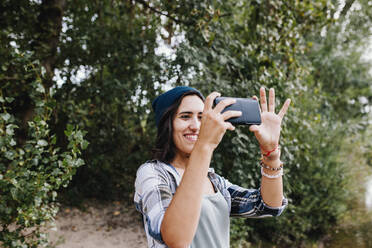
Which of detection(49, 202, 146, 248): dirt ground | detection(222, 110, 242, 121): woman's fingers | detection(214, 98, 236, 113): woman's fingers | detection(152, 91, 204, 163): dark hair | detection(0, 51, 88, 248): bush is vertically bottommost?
detection(49, 202, 146, 248): dirt ground

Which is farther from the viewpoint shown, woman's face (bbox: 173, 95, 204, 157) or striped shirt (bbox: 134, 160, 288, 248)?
woman's face (bbox: 173, 95, 204, 157)

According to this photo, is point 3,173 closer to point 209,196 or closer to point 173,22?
point 209,196

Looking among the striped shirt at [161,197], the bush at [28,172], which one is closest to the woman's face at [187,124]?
the striped shirt at [161,197]

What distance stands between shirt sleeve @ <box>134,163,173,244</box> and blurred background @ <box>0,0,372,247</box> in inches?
51.0

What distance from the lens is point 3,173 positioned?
2389 mm

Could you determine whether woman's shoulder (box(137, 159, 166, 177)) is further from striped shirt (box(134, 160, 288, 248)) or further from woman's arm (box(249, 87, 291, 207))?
woman's arm (box(249, 87, 291, 207))

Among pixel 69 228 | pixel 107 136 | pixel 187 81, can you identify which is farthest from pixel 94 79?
pixel 69 228

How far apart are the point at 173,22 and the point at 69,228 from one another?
137 inches

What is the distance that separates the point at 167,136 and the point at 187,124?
Result: 0.13m

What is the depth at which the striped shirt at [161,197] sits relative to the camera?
3.49 feet

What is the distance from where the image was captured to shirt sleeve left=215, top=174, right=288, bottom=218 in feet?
4.80

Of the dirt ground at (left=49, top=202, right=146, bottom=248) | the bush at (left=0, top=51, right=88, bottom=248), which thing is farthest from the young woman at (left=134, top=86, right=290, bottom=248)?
the dirt ground at (left=49, top=202, right=146, bottom=248)

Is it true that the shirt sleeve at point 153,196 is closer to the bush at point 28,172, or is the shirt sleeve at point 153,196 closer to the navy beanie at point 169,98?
the navy beanie at point 169,98

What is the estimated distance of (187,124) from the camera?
4.49ft
